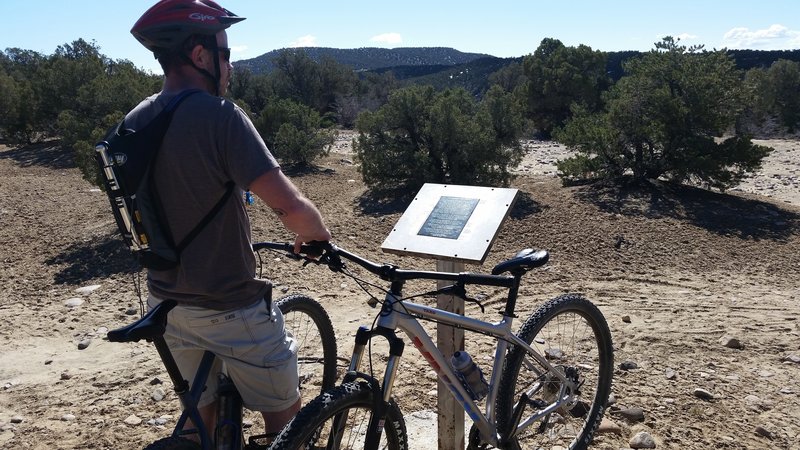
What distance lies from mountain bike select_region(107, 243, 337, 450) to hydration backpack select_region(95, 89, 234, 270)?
0.18m

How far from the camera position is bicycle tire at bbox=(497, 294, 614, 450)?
2768mm

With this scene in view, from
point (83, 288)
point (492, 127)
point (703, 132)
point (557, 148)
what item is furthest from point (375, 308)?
point (557, 148)

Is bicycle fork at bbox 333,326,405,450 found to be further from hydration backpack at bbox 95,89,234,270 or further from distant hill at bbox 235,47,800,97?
distant hill at bbox 235,47,800,97

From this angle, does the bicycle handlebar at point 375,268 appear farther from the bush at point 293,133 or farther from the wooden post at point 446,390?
the bush at point 293,133

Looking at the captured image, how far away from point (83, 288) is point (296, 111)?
759cm

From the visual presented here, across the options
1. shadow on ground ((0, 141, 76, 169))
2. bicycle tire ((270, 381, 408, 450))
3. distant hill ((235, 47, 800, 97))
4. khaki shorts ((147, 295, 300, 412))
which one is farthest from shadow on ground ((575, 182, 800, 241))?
shadow on ground ((0, 141, 76, 169))

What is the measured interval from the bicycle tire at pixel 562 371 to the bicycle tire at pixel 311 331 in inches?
35.3

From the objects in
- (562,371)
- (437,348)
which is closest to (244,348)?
(437,348)

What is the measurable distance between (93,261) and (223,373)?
4.85 metres

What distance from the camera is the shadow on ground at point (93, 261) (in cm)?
630

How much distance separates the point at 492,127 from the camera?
9266mm

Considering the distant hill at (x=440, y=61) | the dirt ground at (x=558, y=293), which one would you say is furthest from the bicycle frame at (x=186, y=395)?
the distant hill at (x=440, y=61)

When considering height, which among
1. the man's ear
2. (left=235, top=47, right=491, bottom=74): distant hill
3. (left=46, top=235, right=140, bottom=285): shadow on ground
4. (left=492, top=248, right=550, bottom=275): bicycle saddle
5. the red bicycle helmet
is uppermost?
(left=235, top=47, right=491, bottom=74): distant hill

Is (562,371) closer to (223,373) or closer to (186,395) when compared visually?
(223,373)
